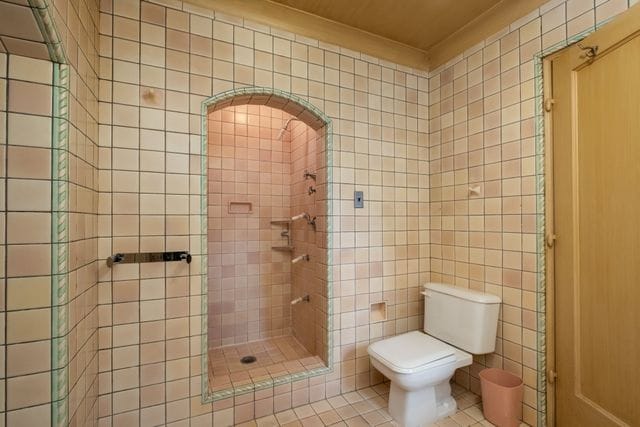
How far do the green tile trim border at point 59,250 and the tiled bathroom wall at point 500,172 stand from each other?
2.15m

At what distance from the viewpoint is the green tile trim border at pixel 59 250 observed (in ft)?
3.46

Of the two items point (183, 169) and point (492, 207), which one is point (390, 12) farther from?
point (183, 169)

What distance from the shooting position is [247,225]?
285 cm

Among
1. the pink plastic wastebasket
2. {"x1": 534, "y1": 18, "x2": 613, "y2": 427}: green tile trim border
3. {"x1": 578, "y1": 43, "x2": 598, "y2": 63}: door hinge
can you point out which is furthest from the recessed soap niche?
{"x1": 578, "y1": 43, "x2": 598, "y2": 63}: door hinge

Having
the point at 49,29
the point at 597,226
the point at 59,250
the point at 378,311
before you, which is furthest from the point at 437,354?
the point at 49,29

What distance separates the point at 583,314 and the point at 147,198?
2.25 m

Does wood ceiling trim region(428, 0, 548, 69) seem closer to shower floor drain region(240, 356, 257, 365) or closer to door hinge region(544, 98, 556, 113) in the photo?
door hinge region(544, 98, 556, 113)

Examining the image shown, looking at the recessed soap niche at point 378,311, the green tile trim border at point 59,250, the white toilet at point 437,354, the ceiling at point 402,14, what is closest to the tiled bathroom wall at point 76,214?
the green tile trim border at point 59,250

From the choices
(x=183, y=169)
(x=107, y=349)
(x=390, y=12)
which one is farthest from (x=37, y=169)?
(x=390, y=12)

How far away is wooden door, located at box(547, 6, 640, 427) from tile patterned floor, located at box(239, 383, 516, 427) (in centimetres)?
44

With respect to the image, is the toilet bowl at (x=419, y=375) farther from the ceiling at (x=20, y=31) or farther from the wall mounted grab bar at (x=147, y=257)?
the ceiling at (x=20, y=31)

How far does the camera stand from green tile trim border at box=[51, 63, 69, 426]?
1054 millimetres

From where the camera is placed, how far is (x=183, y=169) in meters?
1.63

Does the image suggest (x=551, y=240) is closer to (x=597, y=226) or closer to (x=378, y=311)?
(x=597, y=226)
